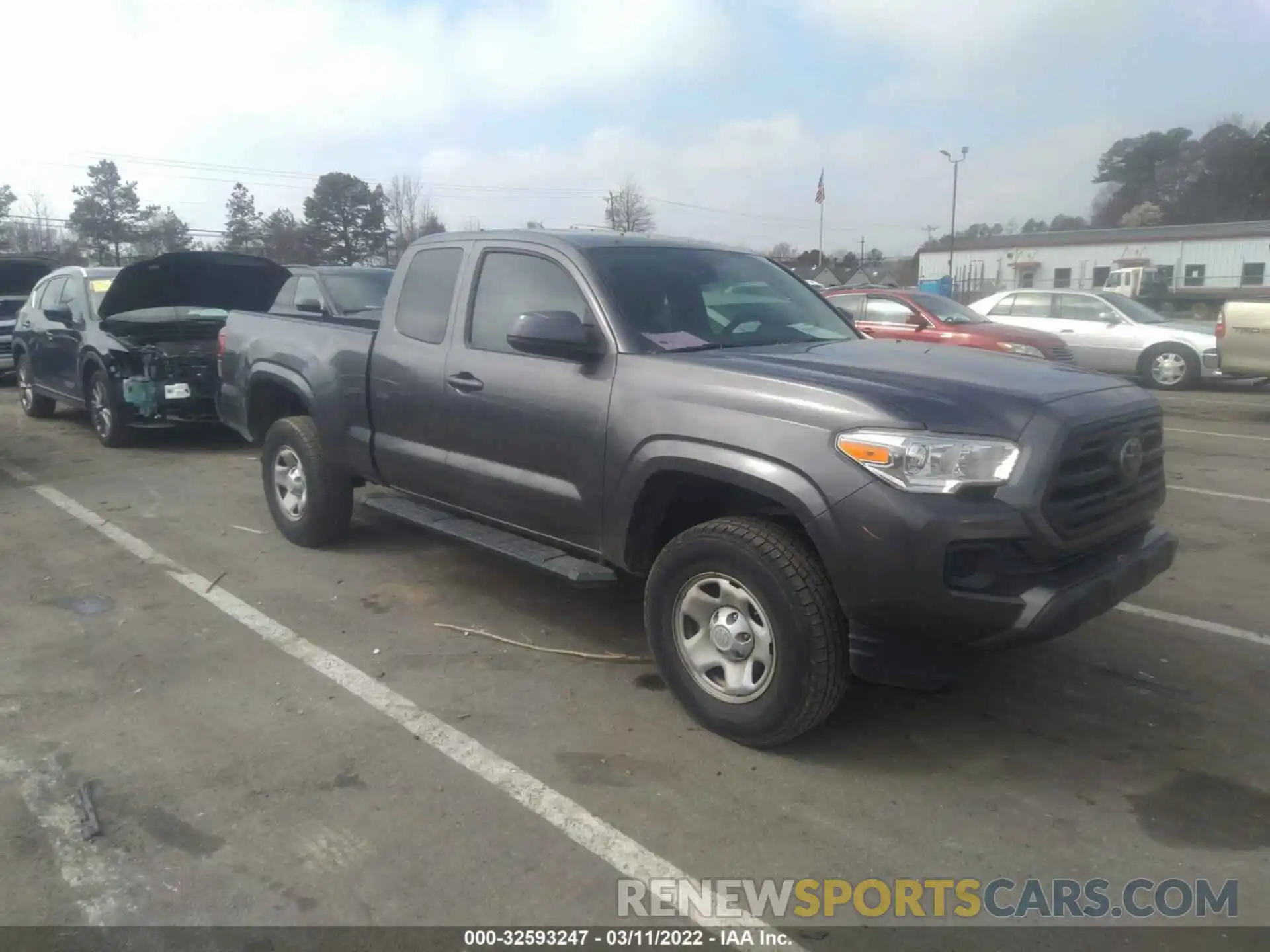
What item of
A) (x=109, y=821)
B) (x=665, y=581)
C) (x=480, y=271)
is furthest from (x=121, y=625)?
(x=665, y=581)

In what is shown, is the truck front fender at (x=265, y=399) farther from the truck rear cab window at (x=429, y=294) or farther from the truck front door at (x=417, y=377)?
the truck rear cab window at (x=429, y=294)

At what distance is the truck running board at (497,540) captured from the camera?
13.8 feet

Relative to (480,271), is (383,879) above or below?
below

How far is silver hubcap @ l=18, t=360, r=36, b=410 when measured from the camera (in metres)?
12.1

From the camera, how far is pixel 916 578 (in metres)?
3.21

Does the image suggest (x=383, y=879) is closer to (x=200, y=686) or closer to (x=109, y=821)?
(x=109, y=821)

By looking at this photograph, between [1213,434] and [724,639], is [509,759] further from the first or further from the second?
[1213,434]

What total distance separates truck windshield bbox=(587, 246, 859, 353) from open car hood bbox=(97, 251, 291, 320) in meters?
5.95

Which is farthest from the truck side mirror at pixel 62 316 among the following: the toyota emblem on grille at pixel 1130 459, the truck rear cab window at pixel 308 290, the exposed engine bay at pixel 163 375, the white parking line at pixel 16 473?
the toyota emblem on grille at pixel 1130 459

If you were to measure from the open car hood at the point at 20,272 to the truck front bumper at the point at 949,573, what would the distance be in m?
17.9

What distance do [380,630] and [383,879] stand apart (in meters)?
2.09

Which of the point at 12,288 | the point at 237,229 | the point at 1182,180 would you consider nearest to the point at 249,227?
the point at 237,229

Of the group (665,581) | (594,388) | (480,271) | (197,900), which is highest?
(480,271)

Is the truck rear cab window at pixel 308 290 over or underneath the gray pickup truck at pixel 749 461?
over
